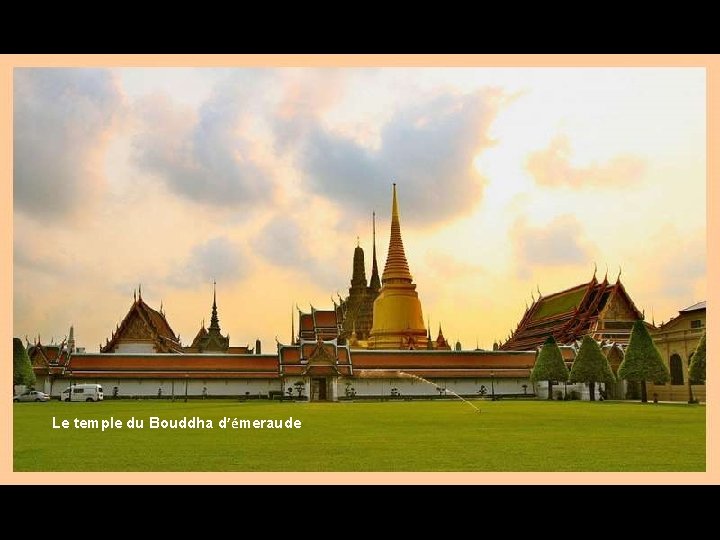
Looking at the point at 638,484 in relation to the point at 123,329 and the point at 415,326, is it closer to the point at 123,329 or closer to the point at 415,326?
the point at 123,329

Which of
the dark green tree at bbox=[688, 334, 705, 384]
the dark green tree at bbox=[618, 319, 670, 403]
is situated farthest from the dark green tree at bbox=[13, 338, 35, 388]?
the dark green tree at bbox=[688, 334, 705, 384]

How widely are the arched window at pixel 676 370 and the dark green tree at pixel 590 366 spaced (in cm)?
359

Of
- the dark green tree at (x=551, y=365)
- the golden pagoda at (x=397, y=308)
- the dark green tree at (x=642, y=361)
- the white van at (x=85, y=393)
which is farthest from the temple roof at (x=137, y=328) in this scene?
the dark green tree at (x=642, y=361)

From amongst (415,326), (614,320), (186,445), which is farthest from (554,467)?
(415,326)

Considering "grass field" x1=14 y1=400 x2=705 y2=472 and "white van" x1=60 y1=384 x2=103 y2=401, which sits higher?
"grass field" x1=14 y1=400 x2=705 y2=472

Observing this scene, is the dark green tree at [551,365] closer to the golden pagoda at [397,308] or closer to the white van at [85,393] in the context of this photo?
the golden pagoda at [397,308]

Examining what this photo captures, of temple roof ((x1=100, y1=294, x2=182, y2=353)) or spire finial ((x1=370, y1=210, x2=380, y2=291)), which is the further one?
spire finial ((x1=370, y1=210, x2=380, y2=291))

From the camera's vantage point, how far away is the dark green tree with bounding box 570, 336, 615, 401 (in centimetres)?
3703

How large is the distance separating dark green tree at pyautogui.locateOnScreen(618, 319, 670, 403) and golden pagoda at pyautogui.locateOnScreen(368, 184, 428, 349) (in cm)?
2067

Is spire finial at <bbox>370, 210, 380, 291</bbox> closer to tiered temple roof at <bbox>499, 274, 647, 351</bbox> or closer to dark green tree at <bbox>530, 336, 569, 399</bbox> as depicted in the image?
tiered temple roof at <bbox>499, 274, 647, 351</bbox>

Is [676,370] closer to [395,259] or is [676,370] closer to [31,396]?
[395,259]

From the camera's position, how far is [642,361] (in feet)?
111

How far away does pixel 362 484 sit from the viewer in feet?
31.0

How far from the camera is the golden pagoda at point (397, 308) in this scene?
54.1m
